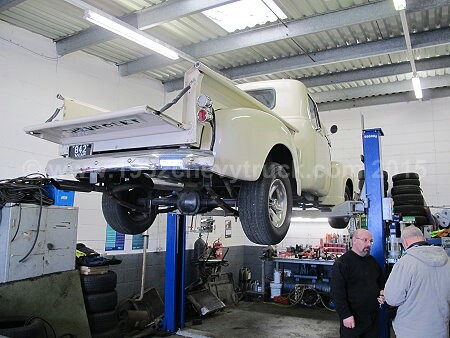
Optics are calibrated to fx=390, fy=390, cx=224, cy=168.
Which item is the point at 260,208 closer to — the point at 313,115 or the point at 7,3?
the point at 313,115

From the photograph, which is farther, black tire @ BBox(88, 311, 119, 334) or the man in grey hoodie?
black tire @ BBox(88, 311, 119, 334)

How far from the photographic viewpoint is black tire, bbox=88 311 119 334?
5.32 metres

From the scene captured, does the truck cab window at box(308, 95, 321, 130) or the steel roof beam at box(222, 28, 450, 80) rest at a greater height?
A: the steel roof beam at box(222, 28, 450, 80)

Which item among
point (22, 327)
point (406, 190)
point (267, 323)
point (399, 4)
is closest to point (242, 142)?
point (22, 327)

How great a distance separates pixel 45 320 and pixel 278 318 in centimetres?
505

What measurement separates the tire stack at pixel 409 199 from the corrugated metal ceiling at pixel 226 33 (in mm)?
2294

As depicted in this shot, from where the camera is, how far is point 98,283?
5520 mm

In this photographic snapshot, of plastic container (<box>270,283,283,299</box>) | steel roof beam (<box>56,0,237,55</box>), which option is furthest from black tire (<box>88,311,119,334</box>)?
plastic container (<box>270,283,283,299</box>)

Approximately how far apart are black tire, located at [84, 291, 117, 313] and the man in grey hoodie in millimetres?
3789

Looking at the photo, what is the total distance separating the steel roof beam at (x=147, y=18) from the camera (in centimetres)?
532

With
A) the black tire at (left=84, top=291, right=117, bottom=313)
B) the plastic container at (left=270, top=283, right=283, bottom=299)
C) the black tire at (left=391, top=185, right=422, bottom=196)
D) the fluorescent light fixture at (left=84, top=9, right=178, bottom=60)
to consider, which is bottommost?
the plastic container at (left=270, top=283, right=283, bottom=299)

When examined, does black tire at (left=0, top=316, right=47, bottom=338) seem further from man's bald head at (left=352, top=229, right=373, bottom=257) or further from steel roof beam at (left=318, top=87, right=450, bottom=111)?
steel roof beam at (left=318, top=87, right=450, bottom=111)

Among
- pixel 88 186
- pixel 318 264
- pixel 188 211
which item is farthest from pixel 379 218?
pixel 318 264

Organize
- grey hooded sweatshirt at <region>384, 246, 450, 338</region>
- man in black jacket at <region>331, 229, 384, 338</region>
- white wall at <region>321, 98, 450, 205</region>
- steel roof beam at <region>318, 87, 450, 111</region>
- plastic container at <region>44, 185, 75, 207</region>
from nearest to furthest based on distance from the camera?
grey hooded sweatshirt at <region>384, 246, 450, 338</region> < man in black jacket at <region>331, 229, 384, 338</region> < plastic container at <region>44, 185, 75, 207</region> < white wall at <region>321, 98, 450, 205</region> < steel roof beam at <region>318, 87, 450, 111</region>
